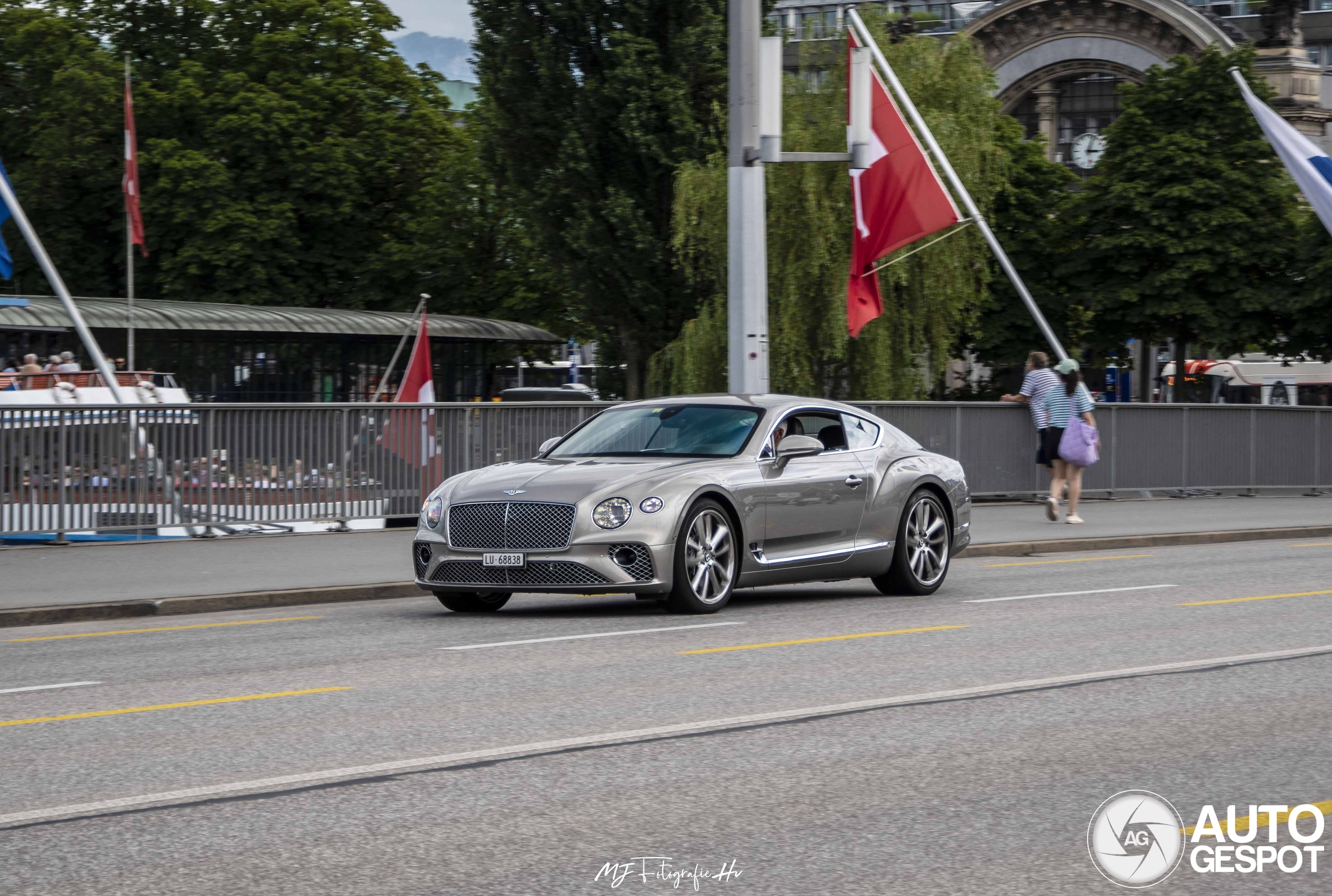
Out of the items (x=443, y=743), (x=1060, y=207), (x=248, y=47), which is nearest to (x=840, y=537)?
(x=443, y=743)

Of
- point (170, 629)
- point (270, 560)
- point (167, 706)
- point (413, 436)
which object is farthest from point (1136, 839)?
point (413, 436)

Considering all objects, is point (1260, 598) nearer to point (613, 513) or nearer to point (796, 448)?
point (796, 448)

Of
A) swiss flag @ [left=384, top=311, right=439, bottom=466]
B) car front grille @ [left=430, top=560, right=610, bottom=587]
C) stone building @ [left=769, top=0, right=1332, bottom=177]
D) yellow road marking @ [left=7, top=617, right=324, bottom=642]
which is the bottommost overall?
yellow road marking @ [left=7, top=617, right=324, bottom=642]

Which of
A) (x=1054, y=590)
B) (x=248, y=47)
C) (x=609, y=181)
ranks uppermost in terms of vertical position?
(x=248, y=47)

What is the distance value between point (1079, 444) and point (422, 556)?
11260mm

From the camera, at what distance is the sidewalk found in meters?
13.9

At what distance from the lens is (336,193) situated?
51031mm

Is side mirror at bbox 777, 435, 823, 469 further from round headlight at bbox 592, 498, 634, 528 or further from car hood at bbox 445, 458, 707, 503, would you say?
round headlight at bbox 592, 498, 634, 528

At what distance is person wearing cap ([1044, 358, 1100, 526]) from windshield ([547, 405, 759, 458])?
31.5 ft

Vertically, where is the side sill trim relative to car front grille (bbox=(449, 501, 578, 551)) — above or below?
below

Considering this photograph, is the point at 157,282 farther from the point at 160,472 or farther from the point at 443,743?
the point at 443,743

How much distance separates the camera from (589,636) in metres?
10.9

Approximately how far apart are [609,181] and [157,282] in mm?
16169

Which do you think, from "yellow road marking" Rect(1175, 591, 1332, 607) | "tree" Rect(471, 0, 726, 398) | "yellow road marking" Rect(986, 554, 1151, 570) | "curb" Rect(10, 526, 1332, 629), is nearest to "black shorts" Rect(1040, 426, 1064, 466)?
"yellow road marking" Rect(986, 554, 1151, 570)
